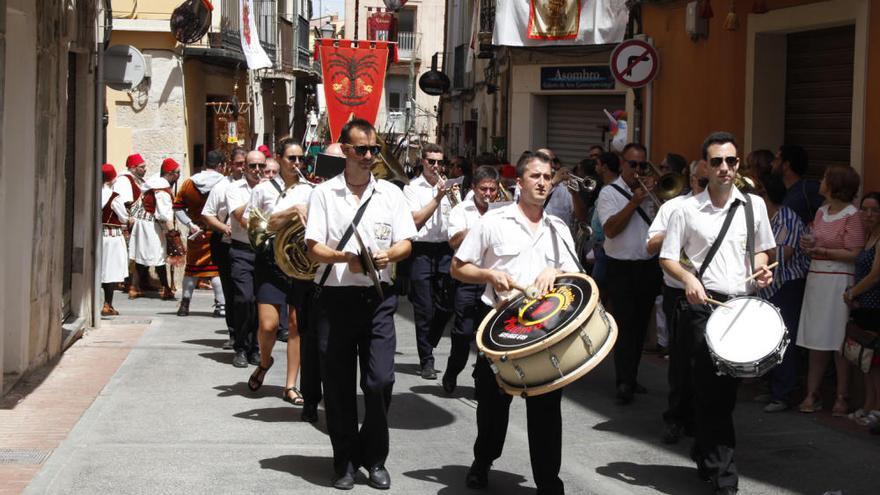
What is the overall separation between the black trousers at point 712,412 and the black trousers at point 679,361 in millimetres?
151

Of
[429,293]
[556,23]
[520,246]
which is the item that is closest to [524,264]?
[520,246]

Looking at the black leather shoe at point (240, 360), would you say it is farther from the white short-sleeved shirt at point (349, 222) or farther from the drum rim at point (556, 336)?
the drum rim at point (556, 336)

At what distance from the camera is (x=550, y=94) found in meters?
24.3

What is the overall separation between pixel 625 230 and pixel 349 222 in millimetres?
3409

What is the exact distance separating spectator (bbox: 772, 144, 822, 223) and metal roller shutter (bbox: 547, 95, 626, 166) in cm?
1146

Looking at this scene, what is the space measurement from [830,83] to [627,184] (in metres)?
3.20

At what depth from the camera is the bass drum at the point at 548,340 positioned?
20.7ft

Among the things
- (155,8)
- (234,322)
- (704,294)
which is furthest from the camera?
(155,8)

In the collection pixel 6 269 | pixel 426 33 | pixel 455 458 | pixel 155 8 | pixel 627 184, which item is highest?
pixel 426 33

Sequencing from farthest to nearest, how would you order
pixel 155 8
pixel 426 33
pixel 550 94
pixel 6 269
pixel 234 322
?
pixel 426 33
pixel 550 94
pixel 155 8
pixel 234 322
pixel 6 269

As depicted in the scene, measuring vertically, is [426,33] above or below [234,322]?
above

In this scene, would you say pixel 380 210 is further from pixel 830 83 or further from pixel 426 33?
pixel 426 33

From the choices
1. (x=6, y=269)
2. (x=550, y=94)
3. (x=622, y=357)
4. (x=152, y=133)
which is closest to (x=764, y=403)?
(x=622, y=357)

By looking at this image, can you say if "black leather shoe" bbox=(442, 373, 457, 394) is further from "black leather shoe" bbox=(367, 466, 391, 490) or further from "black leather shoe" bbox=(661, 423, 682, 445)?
"black leather shoe" bbox=(367, 466, 391, 490)
